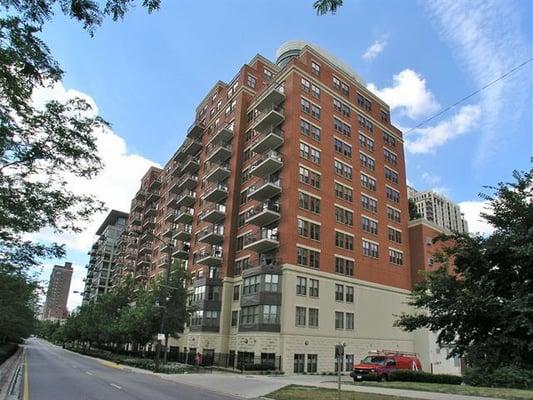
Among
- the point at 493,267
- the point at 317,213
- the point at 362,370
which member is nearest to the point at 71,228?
the point at 493,267

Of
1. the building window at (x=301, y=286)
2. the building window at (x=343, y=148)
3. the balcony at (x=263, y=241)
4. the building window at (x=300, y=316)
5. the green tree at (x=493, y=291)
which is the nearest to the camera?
the green tree at (x=493, y=291)

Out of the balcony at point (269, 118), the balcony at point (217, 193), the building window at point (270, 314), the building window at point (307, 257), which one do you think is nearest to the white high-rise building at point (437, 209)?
the balcony at point (217, 193)

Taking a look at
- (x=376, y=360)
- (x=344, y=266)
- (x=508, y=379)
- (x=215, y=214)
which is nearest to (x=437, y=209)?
(x=344, y=266)

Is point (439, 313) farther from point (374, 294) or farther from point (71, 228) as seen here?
point (374, 294)

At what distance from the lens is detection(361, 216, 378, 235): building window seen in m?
53.5

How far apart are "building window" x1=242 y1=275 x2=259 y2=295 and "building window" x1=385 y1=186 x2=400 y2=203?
23598 mm

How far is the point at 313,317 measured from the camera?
4459 centimetres

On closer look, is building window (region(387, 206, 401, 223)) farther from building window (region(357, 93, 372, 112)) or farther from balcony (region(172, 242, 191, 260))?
balcony (region(172, 242, 191, 260))

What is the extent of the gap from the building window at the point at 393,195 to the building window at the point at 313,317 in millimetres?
21487

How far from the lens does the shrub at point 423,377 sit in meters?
29.4

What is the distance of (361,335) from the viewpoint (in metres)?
48.6

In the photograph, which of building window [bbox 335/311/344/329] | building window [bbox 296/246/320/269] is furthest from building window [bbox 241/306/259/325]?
building window [bbox 335/311/344/329]

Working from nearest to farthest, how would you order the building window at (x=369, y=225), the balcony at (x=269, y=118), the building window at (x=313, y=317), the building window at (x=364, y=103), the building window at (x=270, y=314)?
the building window at (x=270, y=314) < the building window at (x=313, y=317) < the balcony at (x=269, y=118) < the building window at (x=369, y=225) < the building window at (x=364, y=103)

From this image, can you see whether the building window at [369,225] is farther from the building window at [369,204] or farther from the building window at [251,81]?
the building window at [251,81]
